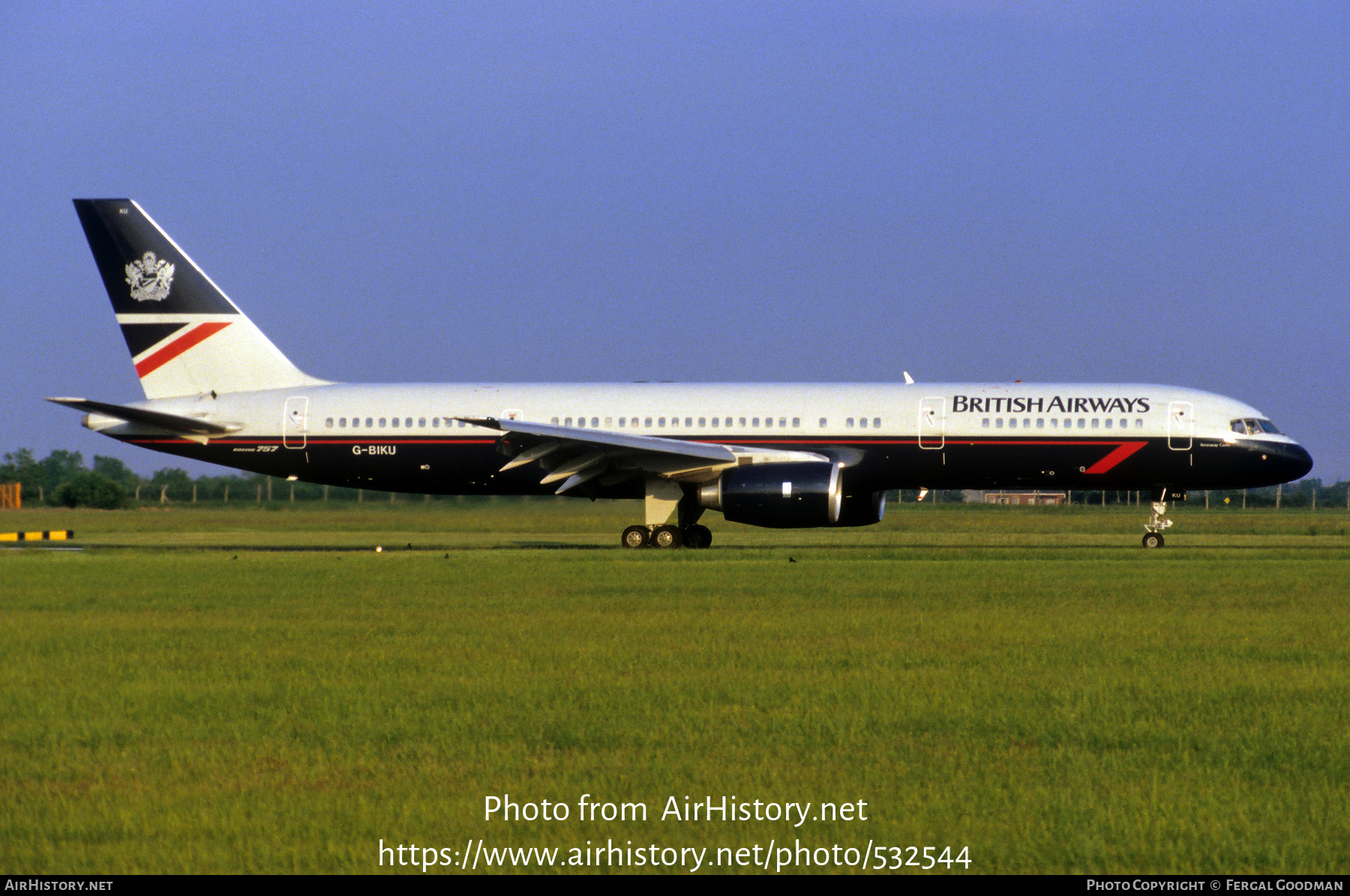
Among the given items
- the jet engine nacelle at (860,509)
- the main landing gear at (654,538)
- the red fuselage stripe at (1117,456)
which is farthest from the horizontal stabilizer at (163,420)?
the red fuselage stripe at (1117,456)

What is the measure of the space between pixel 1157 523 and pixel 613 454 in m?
11.6

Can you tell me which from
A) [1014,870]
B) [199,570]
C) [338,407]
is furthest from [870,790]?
[338,407]

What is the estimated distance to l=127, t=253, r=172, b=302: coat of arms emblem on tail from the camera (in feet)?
105

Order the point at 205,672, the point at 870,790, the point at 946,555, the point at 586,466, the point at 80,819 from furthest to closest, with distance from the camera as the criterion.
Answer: the point at 586,466
the point at 946,555
the point at 205,672
the point at 870,790
the point at 80,819

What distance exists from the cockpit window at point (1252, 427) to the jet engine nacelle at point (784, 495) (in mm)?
8376

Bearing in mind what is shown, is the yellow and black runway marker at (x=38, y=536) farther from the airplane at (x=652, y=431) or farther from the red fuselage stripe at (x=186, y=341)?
the red fuselage stripe at (x=186, y=341)

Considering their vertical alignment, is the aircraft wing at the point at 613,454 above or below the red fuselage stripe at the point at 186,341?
below

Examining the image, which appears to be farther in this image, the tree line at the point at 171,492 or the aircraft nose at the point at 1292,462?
the tree line at the point at 171,492

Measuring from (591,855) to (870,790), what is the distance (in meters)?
1.57

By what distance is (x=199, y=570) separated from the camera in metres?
21.6

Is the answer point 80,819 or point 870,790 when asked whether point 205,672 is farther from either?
point 870,790

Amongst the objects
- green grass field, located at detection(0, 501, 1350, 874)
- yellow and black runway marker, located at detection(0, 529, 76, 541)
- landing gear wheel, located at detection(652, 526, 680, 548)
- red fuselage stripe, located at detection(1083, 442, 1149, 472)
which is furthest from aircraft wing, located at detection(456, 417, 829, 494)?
yellow and black runway marker, located at detection(0, 529, 76, 541)

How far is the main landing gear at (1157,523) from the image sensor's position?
99.1 ft

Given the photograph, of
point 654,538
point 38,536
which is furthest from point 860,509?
point 38,536
